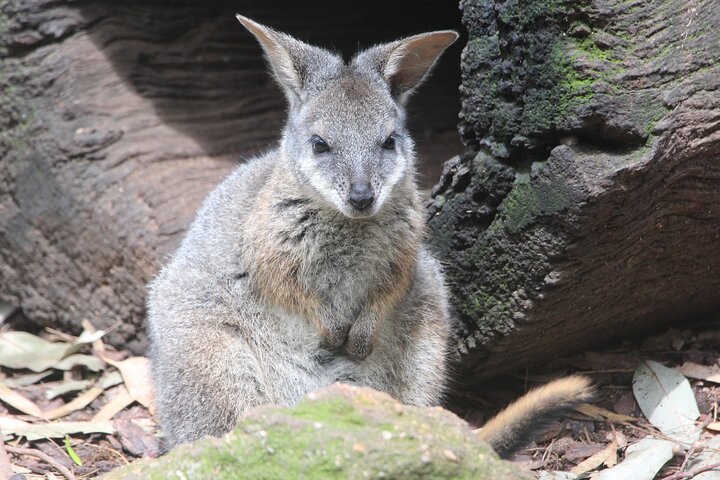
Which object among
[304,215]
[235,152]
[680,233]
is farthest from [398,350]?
[235,152]

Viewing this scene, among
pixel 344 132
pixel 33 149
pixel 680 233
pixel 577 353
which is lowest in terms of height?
pixel 577 353

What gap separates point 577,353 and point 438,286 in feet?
4.00

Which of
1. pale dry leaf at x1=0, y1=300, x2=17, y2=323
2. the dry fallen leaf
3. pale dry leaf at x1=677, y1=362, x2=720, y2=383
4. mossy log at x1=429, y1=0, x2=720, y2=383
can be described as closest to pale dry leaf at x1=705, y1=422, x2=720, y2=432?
pale dry leaf at x1=677, y1=362, x2=720, y2=383

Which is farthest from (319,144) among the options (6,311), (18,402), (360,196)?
(6,311)

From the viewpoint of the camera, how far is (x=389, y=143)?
470 centimetres

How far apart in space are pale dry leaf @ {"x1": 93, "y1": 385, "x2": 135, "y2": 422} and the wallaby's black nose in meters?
2.64

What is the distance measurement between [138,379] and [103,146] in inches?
69.2

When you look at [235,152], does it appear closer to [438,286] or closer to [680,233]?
[438,286]

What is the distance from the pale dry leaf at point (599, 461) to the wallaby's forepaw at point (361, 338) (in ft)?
4.24

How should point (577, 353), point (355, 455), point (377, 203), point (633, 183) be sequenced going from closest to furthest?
point (355, 455)
point (633, 183)
point (377, 203)
point (577, 353)

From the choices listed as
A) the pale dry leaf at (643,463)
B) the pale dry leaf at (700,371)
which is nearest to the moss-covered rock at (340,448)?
the pale dry leaf at (643,463)

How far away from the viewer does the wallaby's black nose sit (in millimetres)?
4316

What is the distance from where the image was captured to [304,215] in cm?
474

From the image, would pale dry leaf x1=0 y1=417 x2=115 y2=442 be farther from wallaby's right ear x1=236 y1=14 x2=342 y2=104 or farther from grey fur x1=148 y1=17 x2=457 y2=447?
wallaby's right ear x1=236 y1=14 x2=342 y2=104
